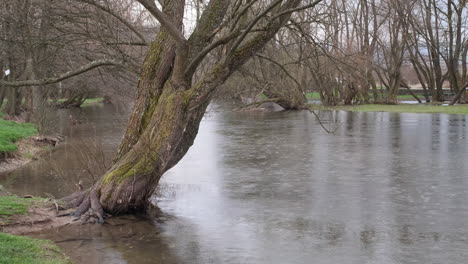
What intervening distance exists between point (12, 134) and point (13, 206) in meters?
12.3

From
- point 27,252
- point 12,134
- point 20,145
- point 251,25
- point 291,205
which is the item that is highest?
point 251,25

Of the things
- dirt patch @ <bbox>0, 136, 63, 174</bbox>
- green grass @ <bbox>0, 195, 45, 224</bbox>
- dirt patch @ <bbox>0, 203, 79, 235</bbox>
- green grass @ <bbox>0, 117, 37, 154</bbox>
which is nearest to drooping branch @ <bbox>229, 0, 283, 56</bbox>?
dirt patch @ <bbox>0, 203, 79, 235</bbox>

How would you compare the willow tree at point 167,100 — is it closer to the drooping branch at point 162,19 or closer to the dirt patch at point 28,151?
the drooping branch at point 162,19

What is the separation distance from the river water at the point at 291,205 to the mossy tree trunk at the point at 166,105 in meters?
0.71

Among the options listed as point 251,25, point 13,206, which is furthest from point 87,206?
point 251,25

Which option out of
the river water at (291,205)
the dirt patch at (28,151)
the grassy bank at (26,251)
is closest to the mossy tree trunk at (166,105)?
the river water at (291,205)

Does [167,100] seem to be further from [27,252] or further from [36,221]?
[27,252]

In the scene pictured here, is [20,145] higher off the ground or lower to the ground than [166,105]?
lower

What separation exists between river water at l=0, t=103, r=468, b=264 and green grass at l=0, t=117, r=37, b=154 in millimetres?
1155

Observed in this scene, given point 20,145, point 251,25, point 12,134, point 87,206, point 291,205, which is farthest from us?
point 12,134

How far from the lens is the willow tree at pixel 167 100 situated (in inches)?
483

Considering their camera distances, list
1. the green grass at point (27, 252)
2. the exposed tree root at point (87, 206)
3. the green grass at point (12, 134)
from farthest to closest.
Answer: the green grass at point (12, 134) → the exposed tree root at point (87, 206) → the green grass at point (27, 252)

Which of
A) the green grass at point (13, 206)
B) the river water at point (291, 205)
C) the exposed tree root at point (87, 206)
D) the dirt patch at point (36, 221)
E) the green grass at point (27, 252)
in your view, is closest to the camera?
the green grass at point (27, 252)

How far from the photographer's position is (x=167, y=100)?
1241cm
